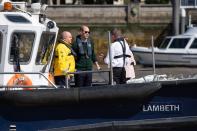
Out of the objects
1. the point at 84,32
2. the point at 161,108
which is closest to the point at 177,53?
the point at 84,32

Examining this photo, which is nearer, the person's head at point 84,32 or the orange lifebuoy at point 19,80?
the orange lifebuoy at point 19,80

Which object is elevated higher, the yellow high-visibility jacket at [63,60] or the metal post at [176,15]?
the yellow high-visibility jacket at [63,60]

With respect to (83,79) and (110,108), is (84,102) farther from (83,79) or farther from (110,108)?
(83,79)

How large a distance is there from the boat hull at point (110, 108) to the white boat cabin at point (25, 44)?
405mm

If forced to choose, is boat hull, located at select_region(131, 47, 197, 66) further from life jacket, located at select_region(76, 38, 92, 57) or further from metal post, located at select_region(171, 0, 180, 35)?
life jacket, located at select_region(76, 38, 92, 57)

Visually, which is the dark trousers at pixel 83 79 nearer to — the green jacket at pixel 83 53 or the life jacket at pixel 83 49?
the green jacket at pixel 83 53

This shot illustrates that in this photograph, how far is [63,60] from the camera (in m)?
11.8

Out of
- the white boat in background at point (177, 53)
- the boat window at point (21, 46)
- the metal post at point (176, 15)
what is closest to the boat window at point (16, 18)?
the boat window at point (21, 46)

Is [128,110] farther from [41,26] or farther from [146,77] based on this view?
[41,26]

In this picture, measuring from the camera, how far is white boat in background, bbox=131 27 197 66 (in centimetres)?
3281

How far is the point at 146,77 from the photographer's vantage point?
12.0 meters

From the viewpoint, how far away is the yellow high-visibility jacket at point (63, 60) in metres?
11.7

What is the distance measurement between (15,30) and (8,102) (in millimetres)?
1020

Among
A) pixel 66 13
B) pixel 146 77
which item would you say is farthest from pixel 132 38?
pixel 146 77
